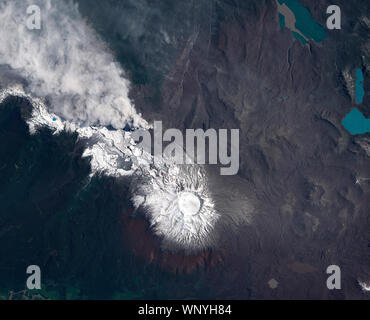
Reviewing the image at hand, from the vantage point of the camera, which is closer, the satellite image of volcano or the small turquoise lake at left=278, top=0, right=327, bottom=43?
the satellite image of volcano

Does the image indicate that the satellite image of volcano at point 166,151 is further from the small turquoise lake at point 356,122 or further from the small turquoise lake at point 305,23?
the small turquoise lake at point 305,23

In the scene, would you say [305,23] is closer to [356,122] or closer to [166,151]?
[356,122]

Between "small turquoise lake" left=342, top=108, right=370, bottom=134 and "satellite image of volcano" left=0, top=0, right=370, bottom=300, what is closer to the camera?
"satellite image of volcano" left=0, top=0, right=370, bottom=300

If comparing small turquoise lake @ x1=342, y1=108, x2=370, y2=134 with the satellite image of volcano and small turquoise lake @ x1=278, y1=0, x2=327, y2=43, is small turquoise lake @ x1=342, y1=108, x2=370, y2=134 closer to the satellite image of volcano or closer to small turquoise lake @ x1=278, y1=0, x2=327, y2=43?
the satellite image of volcano

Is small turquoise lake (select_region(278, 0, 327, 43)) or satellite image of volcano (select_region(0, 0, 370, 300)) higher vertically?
small turquoise lake (select_region(278, 0, 327, 43))

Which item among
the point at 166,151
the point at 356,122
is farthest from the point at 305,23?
the point at 166,151

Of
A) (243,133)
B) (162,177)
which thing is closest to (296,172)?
(243,133)

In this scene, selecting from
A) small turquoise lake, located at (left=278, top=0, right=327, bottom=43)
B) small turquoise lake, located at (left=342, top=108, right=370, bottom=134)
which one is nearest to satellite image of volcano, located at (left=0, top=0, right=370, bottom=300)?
small turquoise lake, located at (left=342, top=108, right=370, bottom=134)

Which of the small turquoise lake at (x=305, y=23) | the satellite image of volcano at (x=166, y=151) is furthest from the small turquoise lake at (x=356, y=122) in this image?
the small turquoise lake at (x=305, y=23)
